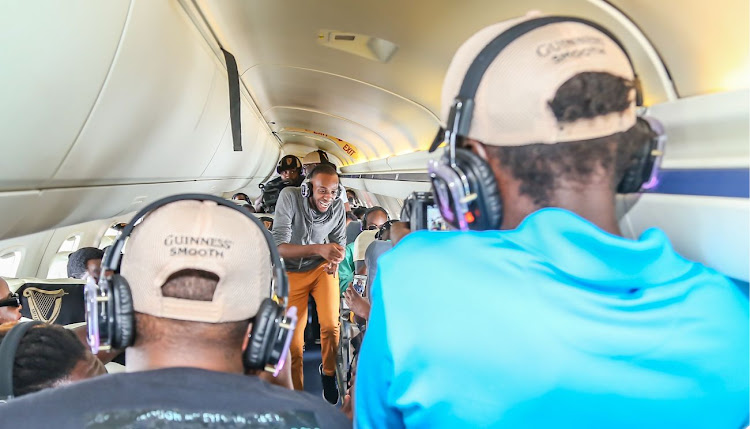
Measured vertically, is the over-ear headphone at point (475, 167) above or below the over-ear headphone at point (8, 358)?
above

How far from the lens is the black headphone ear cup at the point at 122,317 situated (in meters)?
1.48

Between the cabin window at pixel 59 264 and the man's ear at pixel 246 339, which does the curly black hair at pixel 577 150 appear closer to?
the man's ear at pixel 246 339

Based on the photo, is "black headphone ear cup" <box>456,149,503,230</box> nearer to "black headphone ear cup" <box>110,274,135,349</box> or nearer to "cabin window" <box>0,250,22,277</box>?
"black headphone ear cup" <box>110,274,135,349</box>

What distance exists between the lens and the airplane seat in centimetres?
486

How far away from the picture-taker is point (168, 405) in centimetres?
126

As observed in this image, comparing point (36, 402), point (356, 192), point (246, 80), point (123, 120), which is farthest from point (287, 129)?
point (36, 402)

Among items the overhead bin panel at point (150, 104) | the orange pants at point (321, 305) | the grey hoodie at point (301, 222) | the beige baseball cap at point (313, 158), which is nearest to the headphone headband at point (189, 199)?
the overhead bin panel at point (150, 104)

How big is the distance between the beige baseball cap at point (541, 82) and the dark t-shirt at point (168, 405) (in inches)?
31.1

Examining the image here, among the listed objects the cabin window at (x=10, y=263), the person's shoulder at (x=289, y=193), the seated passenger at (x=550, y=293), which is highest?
the person's shoulder at (x=289, y=193)

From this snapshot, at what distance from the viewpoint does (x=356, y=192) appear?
16.4m

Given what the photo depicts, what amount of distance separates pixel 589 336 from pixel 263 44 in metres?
4.60

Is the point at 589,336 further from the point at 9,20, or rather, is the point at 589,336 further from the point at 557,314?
the point at 9,20

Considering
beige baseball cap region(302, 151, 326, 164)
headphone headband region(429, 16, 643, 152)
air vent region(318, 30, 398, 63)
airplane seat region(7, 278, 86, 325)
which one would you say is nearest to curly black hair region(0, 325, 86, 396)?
headphone headband region(429, 16, 643, 152)

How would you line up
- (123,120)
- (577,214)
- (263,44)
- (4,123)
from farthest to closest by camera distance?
(263,44) < (123,120) < (4,123) < (577,214)
